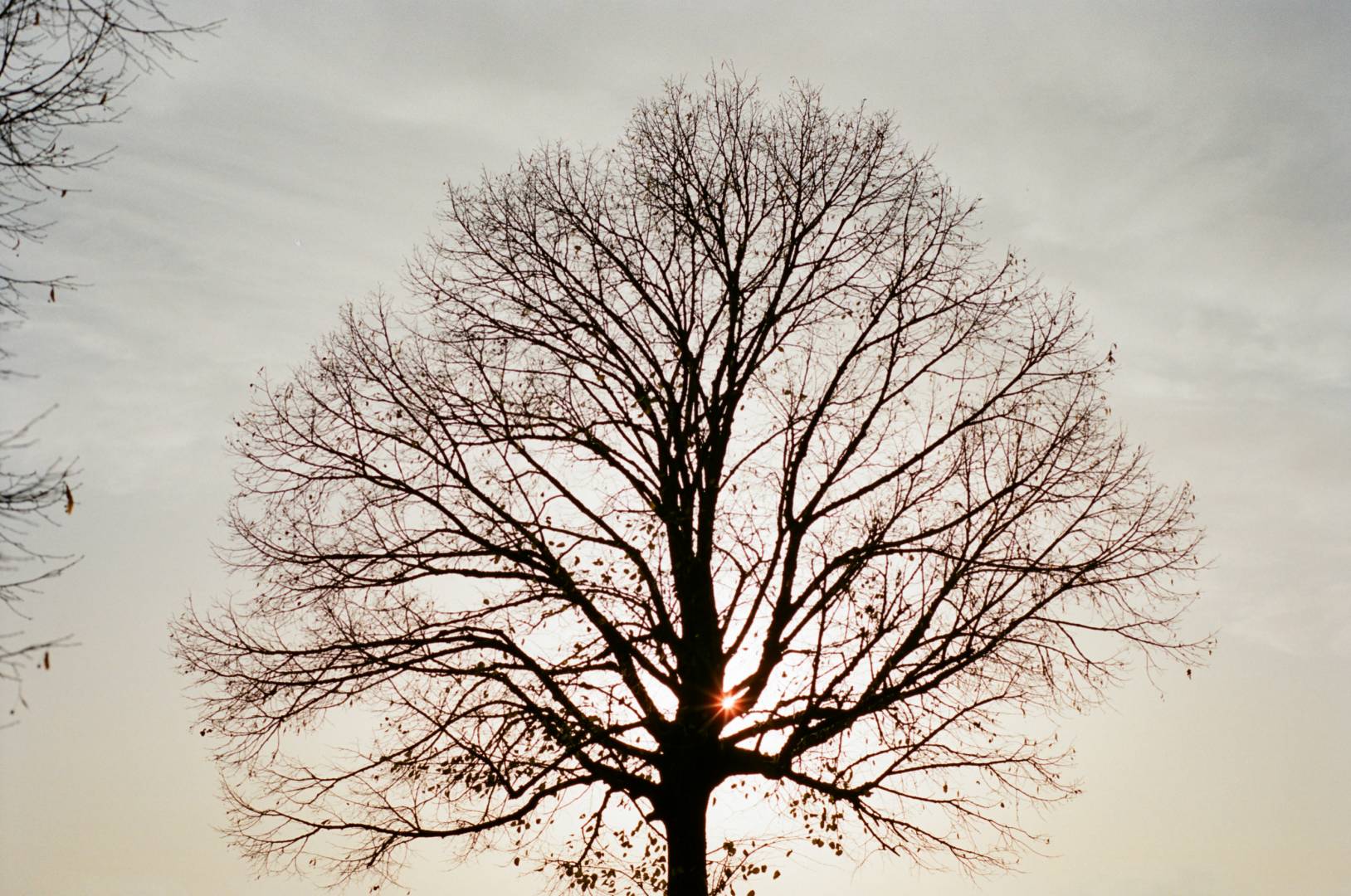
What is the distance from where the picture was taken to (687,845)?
13.0 meters

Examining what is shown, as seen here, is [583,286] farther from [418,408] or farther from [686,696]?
[686,696]

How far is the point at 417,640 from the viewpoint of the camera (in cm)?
1280

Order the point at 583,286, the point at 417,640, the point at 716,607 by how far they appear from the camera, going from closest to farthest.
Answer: the point at 417,640, the point at 716,607, the point at 583,286

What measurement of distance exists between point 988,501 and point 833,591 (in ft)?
6.80

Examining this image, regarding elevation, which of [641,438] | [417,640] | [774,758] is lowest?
[774,758]

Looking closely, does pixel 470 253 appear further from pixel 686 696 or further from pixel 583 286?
pixel 686 696

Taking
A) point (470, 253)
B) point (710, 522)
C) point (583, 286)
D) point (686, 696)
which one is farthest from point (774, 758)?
point (470, 253)

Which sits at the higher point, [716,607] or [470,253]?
[470,253]

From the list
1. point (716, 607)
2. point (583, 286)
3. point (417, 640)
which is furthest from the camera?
point (583, 286)

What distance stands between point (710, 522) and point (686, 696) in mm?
2123

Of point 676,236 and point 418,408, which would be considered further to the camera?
point 676,236

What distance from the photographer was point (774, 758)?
43.3 ft

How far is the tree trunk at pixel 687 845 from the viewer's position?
12805 mm

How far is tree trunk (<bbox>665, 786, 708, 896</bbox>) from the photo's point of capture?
12805 millimetres
